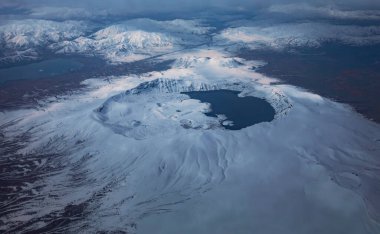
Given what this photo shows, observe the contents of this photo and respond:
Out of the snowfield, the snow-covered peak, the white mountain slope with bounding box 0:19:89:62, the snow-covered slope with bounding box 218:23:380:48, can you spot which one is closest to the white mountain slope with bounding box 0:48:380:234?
the snowfield

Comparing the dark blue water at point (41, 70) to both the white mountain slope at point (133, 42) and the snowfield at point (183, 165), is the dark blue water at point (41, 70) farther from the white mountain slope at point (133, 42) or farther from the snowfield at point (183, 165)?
the snowfield at point (183, 165)

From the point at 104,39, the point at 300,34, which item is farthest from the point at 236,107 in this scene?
the point at 104,39

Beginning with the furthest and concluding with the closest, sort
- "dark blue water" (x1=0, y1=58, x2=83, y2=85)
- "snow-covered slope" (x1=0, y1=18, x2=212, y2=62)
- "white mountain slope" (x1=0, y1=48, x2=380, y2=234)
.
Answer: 1. "snow-covered slope" (x1=0, y1=18, x2=212, y2=62)
2. "dark blue water" (x1=0, y1=58, x2=83, y2=85)
3. "white mountain slope" (x1=0, y1=48, x2=380, y2=234)

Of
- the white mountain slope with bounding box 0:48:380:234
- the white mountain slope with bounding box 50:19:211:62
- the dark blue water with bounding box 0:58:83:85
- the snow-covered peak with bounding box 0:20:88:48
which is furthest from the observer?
the snow-covered peak with bounding box 0:20:88:48

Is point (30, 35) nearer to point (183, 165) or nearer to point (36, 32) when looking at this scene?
point (36, 32)

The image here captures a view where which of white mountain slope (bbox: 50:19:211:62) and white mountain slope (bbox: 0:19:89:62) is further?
white mountain slope (bbox: 50:19:211:62)

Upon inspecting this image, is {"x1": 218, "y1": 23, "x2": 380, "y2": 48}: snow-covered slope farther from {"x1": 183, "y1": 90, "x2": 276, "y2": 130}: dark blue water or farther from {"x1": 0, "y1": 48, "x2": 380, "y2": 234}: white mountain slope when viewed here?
{"x1": 0, "y1": 48, "x2": 380, "y2": 234}: white mountain slope

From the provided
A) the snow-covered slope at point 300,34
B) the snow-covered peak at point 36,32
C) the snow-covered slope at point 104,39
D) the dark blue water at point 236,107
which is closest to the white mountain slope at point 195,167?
the dark blue water at point 236,107
